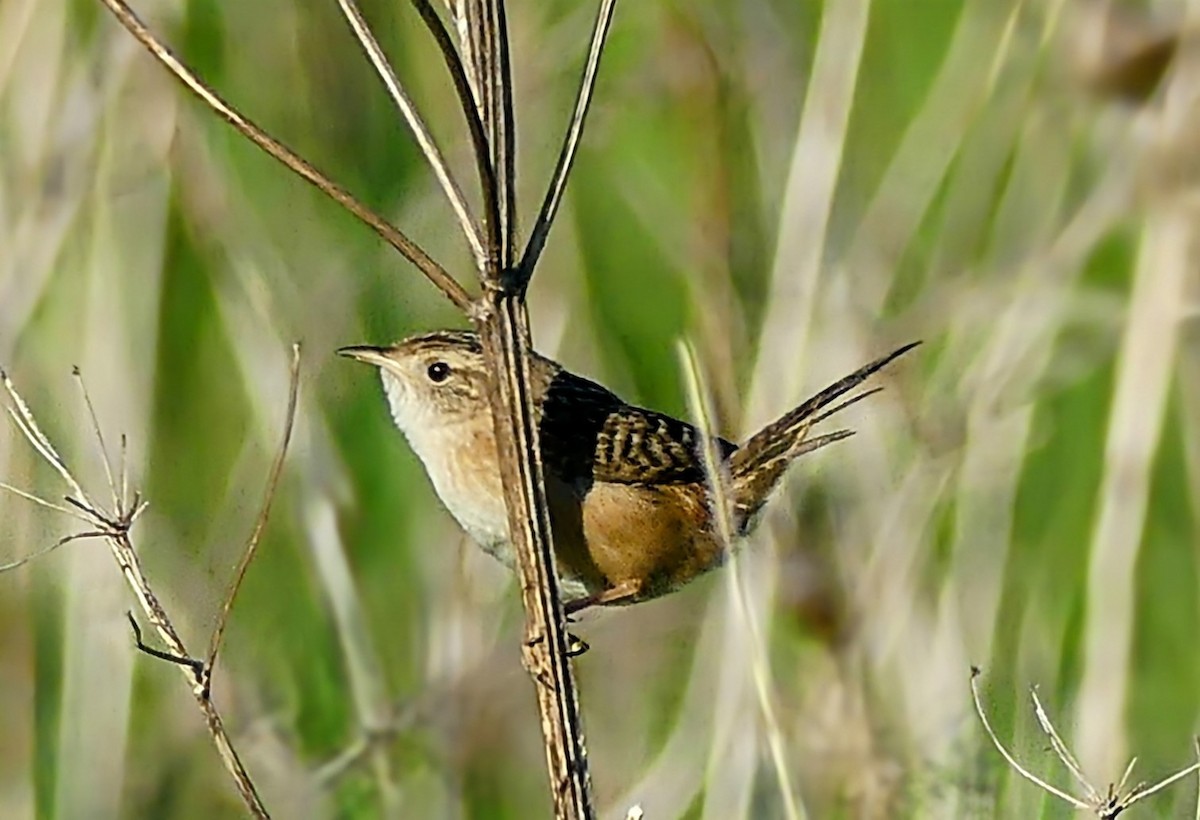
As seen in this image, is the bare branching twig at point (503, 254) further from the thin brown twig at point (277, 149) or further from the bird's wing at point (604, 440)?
the bird's wing at point (604, 440)

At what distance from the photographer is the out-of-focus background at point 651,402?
2484 mm

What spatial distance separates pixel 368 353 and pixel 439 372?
108 mm

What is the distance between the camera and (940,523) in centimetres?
266

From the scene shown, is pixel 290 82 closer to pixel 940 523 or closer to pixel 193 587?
pixel 193 587

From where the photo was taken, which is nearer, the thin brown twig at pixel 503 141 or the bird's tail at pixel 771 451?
the thin brown twig at pixel 503 141

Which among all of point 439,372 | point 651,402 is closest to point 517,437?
point 439,372

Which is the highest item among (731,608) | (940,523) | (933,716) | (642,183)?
(642,183)

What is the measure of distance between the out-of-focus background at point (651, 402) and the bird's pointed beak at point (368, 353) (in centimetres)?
19

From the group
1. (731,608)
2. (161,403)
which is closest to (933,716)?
Answer: (731,608)

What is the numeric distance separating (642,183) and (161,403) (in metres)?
0.99

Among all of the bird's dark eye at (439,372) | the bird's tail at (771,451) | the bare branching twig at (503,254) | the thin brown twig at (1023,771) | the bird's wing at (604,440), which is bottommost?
the thin brown twig at (1023,771)

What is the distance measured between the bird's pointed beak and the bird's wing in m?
0.30

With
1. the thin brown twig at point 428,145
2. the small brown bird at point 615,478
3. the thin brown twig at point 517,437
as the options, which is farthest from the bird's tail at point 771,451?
the thin brown twig at point 428,145

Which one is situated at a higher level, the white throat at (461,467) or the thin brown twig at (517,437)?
the white throat at (461,467)
